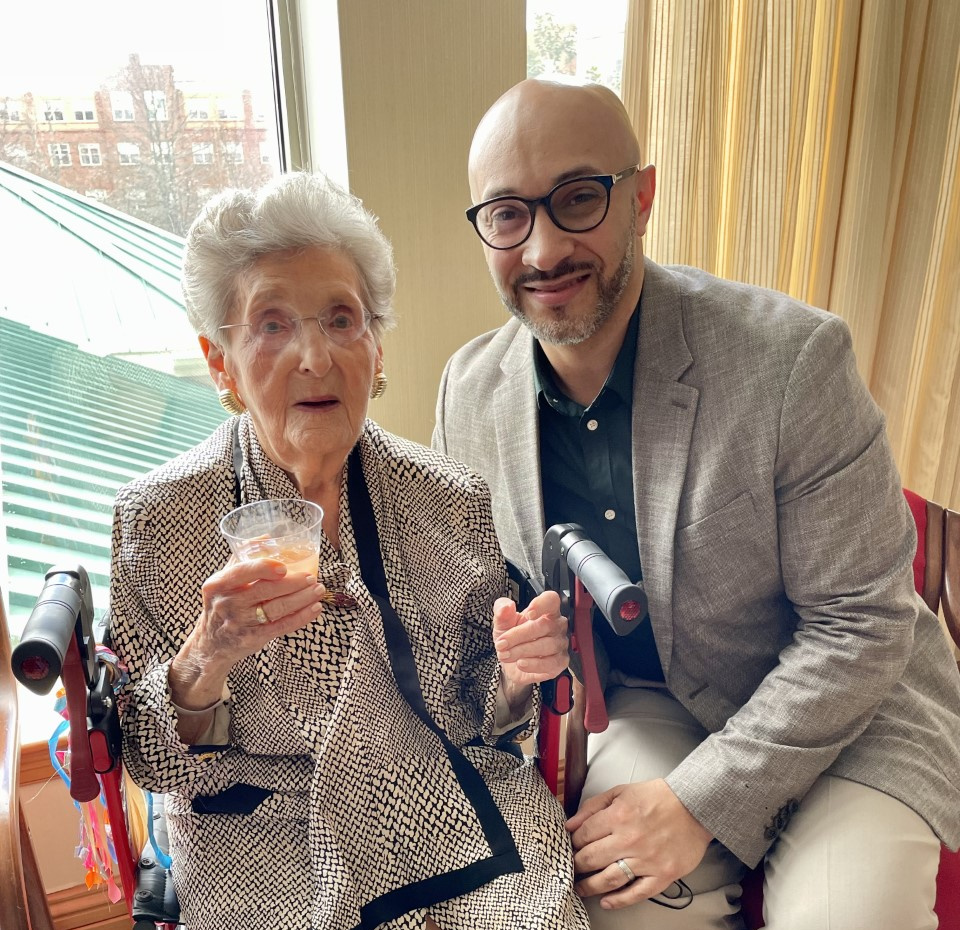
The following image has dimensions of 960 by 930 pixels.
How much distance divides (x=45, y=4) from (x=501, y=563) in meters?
1.50

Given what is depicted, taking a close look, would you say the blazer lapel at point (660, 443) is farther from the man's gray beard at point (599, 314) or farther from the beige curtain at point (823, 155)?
the beige curtain at point (823, 155)

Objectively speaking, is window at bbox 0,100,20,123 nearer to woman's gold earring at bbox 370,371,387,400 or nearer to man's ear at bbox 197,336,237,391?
man's ear at bbox 197,336,237,391

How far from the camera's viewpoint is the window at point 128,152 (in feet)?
6.24

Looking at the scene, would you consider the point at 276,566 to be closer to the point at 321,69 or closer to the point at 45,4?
the point at 321,69

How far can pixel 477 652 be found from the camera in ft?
4.78

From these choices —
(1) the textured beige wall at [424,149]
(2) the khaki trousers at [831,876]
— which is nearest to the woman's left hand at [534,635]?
(2) the khaki trousers at [831,876]

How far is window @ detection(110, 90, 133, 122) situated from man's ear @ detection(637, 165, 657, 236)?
1120mm

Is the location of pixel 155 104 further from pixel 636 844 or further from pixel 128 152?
pixel 636 844

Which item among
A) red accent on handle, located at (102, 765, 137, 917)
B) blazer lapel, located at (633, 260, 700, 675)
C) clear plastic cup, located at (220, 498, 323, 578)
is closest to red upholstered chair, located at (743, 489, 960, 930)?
blazer lapel, located at (633, 260, 700, 675)

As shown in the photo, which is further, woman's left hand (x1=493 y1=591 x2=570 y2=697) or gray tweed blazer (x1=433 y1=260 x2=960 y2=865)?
gray tweed blazer (x1=433 y1=260 x2=960 y2=865)

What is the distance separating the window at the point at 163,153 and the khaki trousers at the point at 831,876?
5.67 feet

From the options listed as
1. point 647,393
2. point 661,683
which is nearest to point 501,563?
point 647,393

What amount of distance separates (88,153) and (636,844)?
1760mm

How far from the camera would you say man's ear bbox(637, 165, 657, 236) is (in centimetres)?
163
